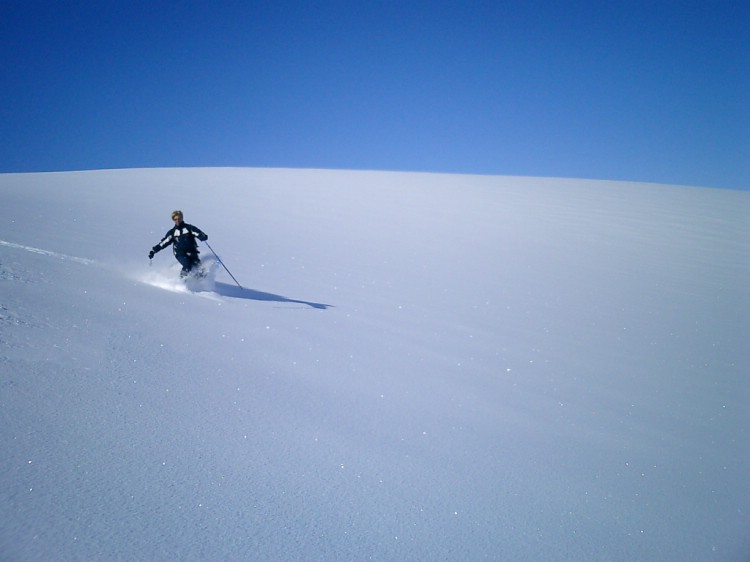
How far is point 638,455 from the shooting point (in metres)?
3.11

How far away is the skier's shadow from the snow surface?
53 millimetres

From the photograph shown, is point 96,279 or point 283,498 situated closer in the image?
point 283,498

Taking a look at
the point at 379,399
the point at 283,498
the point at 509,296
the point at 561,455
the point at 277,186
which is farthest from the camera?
the point at 277,186

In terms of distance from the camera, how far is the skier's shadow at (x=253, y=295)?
20.2 feet

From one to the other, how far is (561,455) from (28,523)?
2.94 m

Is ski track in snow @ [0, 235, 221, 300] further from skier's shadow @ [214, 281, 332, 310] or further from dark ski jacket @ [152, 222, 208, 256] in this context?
dark ski jacket @ [152, 222, 208, 256]

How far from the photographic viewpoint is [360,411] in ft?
10.7

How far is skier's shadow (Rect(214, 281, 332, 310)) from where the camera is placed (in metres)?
6.15

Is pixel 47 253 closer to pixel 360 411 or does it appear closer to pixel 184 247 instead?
pixel 184 247

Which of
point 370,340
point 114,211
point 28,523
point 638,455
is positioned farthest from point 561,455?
point 114,211

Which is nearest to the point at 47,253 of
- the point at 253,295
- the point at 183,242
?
the point at 183,242

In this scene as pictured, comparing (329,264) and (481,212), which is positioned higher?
(481,212)

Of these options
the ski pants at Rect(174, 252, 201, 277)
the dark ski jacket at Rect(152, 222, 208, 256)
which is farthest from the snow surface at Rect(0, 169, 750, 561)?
the dark ski jacket at Rect(152, 222, 208, 256)

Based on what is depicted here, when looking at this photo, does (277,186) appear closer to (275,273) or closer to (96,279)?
(275,273)
